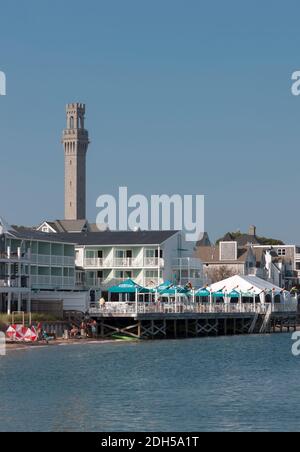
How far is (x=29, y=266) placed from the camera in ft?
298

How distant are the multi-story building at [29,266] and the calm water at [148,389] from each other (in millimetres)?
12054

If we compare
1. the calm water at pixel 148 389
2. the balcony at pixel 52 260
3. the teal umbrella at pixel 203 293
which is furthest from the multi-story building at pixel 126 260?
the calm water at pixel 148 389

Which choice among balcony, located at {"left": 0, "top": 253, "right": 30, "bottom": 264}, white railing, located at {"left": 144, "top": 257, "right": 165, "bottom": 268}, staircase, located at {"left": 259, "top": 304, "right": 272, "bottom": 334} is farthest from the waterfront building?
balcony, located at {"left": 0, "top": 253, "right": 30, "bottom": 264}

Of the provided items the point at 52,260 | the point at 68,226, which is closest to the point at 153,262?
the point at 52,260

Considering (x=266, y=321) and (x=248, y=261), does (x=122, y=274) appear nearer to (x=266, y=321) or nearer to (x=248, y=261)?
(x=266, y=321)

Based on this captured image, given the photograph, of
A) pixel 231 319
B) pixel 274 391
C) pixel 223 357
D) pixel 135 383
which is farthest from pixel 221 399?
pixel 231 319

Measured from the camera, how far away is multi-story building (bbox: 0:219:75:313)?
8788 centimetres

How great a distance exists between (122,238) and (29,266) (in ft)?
75.4

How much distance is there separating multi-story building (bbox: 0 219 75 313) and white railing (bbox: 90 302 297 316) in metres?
6.32

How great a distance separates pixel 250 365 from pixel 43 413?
26.4m

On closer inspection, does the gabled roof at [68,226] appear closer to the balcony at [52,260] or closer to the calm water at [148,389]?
the balcony at [52,260]
